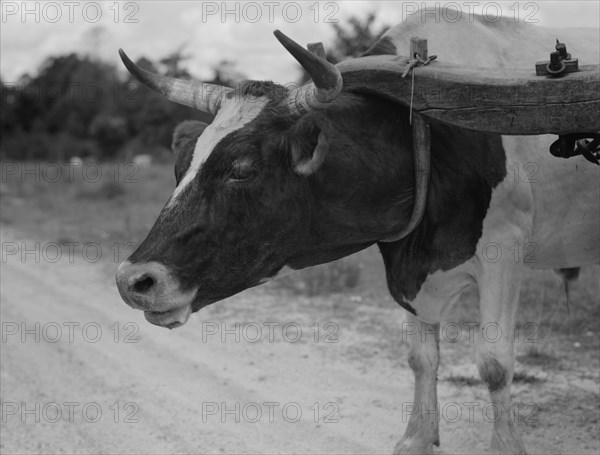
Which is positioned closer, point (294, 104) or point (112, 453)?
point (294, 104)

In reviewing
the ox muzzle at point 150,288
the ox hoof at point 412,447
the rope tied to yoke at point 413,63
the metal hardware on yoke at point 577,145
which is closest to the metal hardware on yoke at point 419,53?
the rope tied to yoke at point 413,63

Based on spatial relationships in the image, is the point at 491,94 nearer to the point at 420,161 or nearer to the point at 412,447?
the point at 420,161

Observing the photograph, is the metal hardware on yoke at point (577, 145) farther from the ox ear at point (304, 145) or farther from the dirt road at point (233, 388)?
the dirt road at point (233, 388)

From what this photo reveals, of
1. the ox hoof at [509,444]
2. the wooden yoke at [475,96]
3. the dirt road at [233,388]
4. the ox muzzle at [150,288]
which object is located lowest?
the dirt road at [233,388]

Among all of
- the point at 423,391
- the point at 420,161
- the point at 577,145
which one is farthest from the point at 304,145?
the point at 423,391

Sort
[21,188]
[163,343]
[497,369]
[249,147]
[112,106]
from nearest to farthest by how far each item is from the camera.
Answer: [249,147]
[497,369]
[163,343]
[21,188]
[112,106]

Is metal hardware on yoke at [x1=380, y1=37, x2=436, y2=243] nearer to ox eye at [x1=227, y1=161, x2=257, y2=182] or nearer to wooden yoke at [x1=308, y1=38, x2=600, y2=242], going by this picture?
wooden yoke at [x1=308, y1=38, x2=600, y2=242]

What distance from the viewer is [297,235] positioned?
3.25 metres

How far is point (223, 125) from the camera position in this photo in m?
3.14

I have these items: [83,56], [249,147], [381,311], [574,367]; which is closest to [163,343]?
[381,311]

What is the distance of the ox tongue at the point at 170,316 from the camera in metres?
3.03

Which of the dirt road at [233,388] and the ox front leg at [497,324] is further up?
the ox front leg at [497,324]

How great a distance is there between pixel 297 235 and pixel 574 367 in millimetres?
2897

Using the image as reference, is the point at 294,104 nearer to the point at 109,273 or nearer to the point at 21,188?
the point at 109,273
